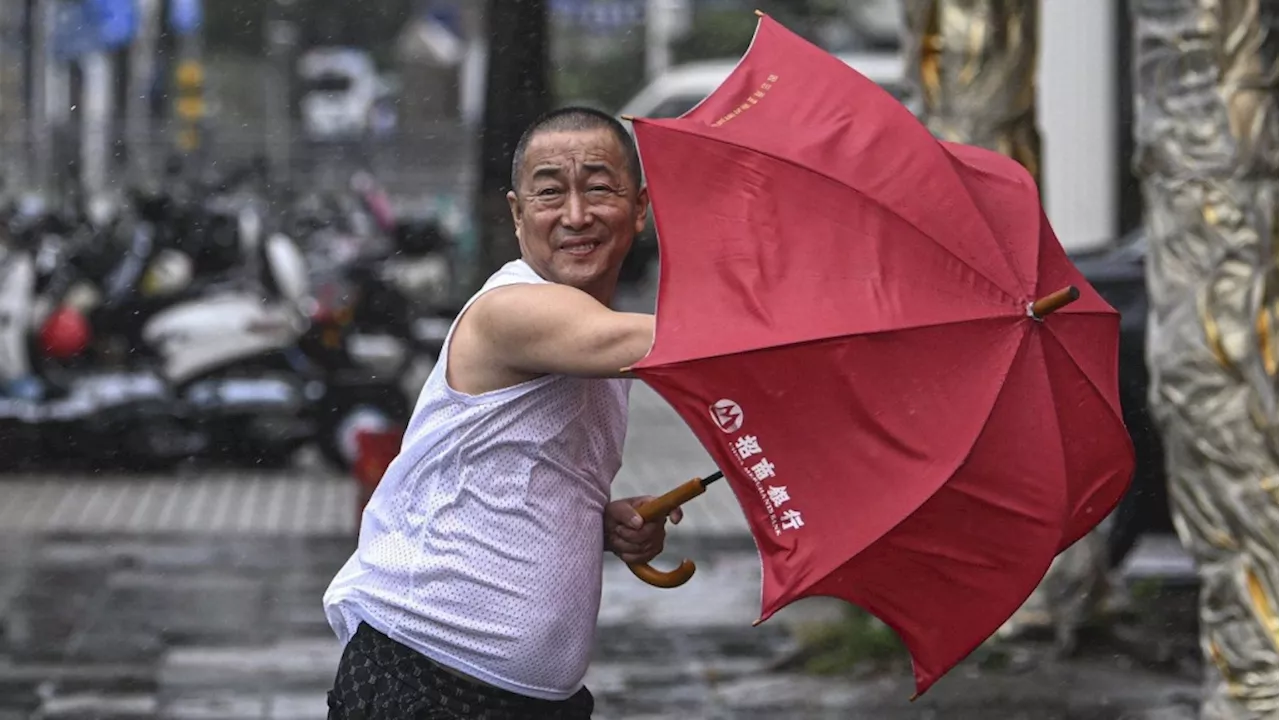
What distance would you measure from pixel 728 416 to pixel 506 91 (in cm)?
1066

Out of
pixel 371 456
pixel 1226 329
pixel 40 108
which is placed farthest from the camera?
pixel 40 108

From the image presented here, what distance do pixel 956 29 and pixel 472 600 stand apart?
5182mm

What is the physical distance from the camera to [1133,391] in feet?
28.3

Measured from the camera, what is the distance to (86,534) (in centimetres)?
1077

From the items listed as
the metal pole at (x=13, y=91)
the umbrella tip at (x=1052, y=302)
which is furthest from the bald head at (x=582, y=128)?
the metal pole at (x=13, y=91)

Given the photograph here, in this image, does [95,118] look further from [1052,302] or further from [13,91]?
[1052,302]

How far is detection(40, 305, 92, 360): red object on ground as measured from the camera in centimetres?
1285

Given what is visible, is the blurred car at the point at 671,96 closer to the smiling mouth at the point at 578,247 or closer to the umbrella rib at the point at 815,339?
the smiling mouth at the point at 578,247

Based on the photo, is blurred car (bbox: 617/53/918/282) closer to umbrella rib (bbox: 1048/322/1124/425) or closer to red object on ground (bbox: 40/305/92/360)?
red object on ground (bbox: 40/305/92/360)

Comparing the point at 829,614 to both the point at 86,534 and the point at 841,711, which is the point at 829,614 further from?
the point at 86,534

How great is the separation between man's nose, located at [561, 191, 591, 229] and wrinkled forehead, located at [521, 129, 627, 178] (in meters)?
0.04

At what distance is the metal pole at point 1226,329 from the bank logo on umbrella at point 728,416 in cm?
335

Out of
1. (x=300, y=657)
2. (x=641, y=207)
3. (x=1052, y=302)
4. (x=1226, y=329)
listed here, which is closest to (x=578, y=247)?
(x=641, y=207)

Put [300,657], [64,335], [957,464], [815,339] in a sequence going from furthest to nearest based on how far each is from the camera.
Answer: [64,335]
[300,657]
[957,464]
[815,339]
